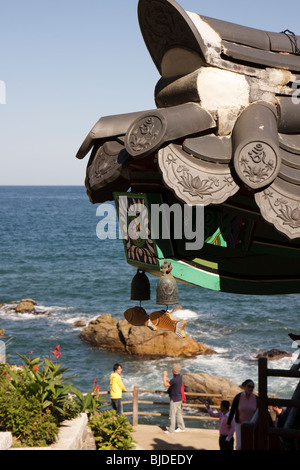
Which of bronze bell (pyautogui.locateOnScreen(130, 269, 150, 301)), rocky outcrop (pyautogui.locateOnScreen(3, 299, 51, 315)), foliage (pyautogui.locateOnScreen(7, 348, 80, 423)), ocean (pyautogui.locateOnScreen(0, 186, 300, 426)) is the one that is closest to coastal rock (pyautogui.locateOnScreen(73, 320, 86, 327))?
ocean (pyautogui.locateOnScreen(0, 186, 300, 426))

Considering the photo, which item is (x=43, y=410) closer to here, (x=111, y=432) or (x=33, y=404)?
(x=33, y=404)

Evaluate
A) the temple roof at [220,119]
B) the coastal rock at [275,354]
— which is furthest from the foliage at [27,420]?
the coastal rock at [275,354]

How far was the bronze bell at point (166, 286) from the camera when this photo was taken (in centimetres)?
451

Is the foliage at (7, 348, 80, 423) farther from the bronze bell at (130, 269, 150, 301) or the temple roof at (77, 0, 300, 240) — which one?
the temple roof at (77, 0, 300, 240)

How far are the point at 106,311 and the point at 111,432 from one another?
96.4 ft

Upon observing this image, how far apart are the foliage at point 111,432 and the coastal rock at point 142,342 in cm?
1731

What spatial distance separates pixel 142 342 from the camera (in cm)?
2883

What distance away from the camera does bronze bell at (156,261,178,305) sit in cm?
451

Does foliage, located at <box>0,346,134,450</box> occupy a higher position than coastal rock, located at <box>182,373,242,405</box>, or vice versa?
foliage, located at <box>0,346,134,450</box>

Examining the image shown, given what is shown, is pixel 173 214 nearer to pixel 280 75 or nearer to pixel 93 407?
pixel 280 75

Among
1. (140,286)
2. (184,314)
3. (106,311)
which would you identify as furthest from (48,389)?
(106,311)

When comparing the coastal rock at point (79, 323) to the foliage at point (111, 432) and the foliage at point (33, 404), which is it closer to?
the foliage at point (33, 404)

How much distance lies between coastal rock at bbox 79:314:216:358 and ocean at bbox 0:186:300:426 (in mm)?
529
